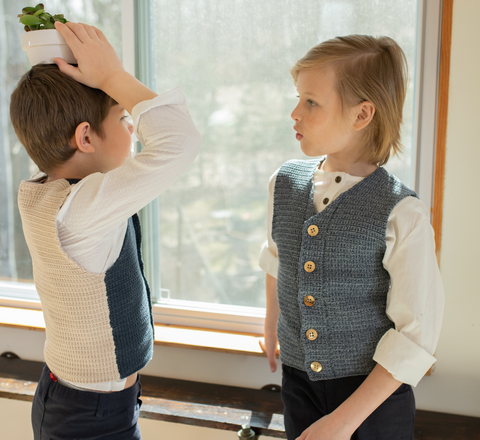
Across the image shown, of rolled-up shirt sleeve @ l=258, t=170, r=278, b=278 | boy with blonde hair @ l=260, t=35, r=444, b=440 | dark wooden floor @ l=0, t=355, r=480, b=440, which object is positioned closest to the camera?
boy with blonde hair @ l=260, t=35, r=444, b=440

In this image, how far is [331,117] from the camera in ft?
2.83

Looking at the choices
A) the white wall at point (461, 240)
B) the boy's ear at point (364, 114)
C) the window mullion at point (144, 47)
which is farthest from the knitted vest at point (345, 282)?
the window mullion at point (144, 47)

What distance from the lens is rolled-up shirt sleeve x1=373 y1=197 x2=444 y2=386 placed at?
2.59ft

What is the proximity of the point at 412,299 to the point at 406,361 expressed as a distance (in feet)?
0.38

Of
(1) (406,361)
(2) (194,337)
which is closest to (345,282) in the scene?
(1) (406,361)

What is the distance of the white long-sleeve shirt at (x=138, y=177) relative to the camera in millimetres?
694

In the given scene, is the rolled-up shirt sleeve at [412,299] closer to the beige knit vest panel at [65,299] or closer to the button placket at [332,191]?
the button placket at [332,191]

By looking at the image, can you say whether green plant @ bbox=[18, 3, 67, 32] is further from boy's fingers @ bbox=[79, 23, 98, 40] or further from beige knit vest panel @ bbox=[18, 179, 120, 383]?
beige knit vest panel @ bbox=[18, 179, 120, 383]

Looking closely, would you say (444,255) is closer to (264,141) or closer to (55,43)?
(264,141)

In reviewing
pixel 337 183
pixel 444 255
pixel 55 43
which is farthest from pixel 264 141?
pixel 55 43

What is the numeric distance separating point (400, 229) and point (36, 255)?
0.71 meters

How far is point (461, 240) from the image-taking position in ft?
3.92

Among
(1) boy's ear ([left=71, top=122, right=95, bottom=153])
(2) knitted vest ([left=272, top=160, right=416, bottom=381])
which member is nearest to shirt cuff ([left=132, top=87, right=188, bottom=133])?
(1) boy's ear ([left=71, top=122, right=95, bottom=153])

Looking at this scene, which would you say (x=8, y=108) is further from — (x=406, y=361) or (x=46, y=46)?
(x=406, y=361)
